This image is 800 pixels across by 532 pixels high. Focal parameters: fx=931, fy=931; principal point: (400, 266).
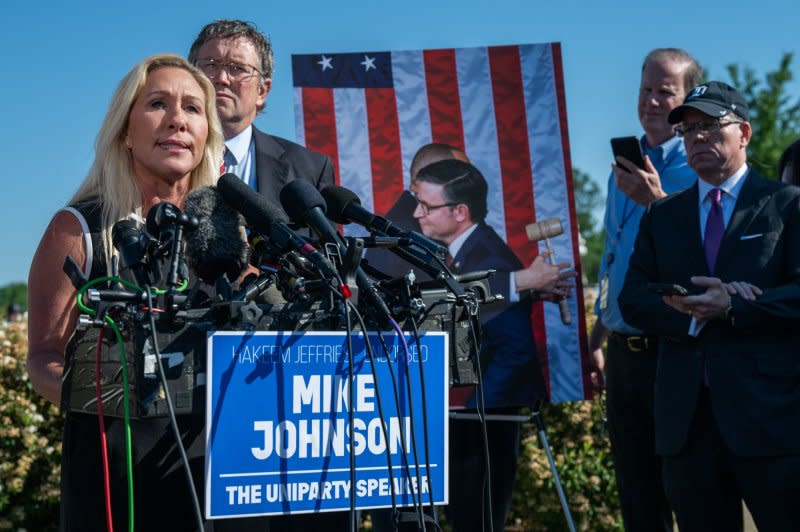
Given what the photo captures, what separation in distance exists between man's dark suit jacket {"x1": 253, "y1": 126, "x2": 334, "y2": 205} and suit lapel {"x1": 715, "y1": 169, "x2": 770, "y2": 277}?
1.69 meters

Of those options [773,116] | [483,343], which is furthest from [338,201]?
[773,116]

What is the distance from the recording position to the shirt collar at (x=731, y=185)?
4.05 m

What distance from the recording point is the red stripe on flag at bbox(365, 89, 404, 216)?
15.5 feet

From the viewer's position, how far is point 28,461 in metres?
6.21

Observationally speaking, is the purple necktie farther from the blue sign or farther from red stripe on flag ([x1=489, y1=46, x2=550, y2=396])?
the blue sign

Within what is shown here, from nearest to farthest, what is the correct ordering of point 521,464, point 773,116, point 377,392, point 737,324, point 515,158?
point 377,392 < point 737,324 < point 515,158 < point 521,464 < point 773,116

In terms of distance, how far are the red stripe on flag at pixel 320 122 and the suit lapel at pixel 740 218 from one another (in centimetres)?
187

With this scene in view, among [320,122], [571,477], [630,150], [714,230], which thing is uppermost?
[320,122]

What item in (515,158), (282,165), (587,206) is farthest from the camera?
(587,206)

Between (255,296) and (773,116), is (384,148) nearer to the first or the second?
(255,296)

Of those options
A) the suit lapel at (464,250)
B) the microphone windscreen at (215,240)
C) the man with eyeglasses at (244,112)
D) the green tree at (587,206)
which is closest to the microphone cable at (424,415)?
the microphone windscreen at (215,240)

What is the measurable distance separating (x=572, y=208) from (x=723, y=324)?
3.79 ft

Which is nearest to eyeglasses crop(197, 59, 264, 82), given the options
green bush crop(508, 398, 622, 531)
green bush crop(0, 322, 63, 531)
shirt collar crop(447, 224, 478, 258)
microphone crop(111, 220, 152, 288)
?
shirt collar crop(447, 224, 478, 258)

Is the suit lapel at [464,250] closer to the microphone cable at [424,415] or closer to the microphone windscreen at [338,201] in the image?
the microphone windscreen at [338,201]
